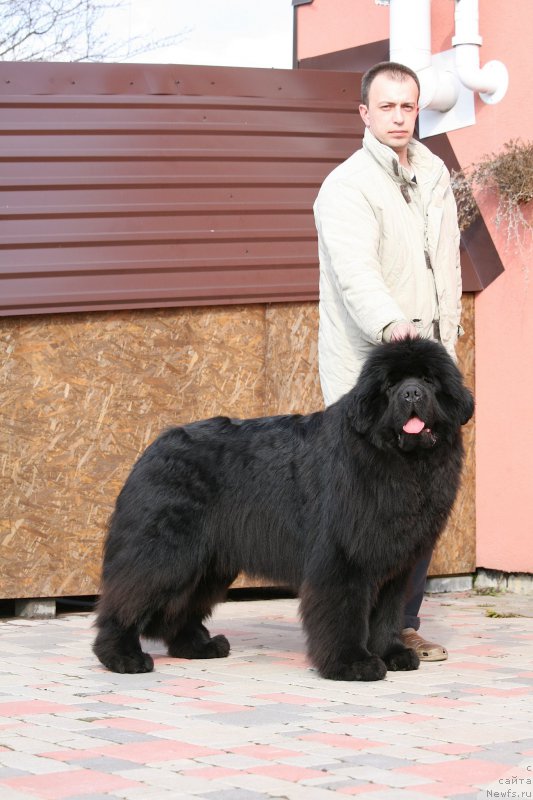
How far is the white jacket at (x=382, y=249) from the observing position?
16.0 feet

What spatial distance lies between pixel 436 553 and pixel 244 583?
1.25 metres

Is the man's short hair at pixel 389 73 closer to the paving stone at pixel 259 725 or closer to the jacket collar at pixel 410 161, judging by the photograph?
the jacket collar at pixel 410 161

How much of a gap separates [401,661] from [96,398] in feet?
8.50

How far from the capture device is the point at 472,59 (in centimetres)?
725

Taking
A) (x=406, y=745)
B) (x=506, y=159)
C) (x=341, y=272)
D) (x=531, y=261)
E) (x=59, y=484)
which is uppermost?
(x=506, y=159)

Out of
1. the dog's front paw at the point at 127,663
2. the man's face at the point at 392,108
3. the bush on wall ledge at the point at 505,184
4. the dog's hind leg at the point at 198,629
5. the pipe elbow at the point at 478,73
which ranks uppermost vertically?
the pipe elbow at the point at 478,73

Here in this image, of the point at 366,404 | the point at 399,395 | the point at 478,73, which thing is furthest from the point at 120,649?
the point at 478,73

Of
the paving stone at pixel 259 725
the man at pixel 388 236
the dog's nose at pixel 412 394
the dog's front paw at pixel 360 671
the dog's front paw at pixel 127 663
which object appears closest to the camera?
the paving stone at pixel 259 725

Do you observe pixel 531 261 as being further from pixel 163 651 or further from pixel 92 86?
pixel 163 651


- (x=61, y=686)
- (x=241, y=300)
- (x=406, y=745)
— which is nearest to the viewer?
(x=406, y=745)

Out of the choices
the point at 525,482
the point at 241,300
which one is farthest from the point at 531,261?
the point at 241,300

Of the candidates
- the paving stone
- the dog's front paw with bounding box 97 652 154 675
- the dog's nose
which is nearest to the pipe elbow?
the paving stone

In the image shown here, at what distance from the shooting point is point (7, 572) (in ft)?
21.2

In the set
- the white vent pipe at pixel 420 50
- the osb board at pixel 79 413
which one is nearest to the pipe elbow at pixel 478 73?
the white vent pipe at pixel 420 50
